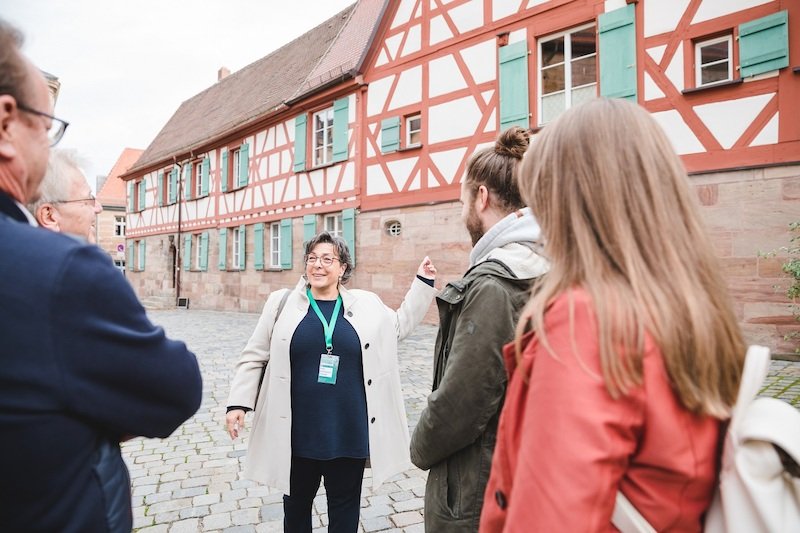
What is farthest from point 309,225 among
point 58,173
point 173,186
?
point 58,173

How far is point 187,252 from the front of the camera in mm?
20234

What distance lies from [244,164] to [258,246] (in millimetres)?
2858

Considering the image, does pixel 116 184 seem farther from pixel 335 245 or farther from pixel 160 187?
pixel 335 245

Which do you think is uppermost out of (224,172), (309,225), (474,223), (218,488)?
(224,172)

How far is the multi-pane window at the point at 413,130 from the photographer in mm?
11602

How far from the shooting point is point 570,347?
0.85 m

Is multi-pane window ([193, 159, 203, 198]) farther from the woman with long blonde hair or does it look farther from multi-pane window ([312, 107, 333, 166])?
the woman with long blonde hair

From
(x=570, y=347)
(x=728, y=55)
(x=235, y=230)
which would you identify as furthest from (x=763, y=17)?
(x=235, y=230)

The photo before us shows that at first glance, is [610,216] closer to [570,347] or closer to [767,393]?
[570,347]

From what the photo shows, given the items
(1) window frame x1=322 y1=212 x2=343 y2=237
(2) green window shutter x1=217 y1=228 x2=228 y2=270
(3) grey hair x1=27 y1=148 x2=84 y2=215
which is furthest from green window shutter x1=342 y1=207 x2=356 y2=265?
(3) grey hair x1=27 y1=148 x2=84 y2=215

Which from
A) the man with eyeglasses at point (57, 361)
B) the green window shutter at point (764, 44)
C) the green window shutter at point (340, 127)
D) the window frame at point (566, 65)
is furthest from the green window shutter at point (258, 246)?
the man with eyeglasses at point (57, 361)

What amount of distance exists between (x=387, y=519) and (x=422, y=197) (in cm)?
864

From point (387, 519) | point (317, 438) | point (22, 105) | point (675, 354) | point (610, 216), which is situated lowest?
point (387, 519)

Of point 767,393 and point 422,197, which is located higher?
point 422,197
